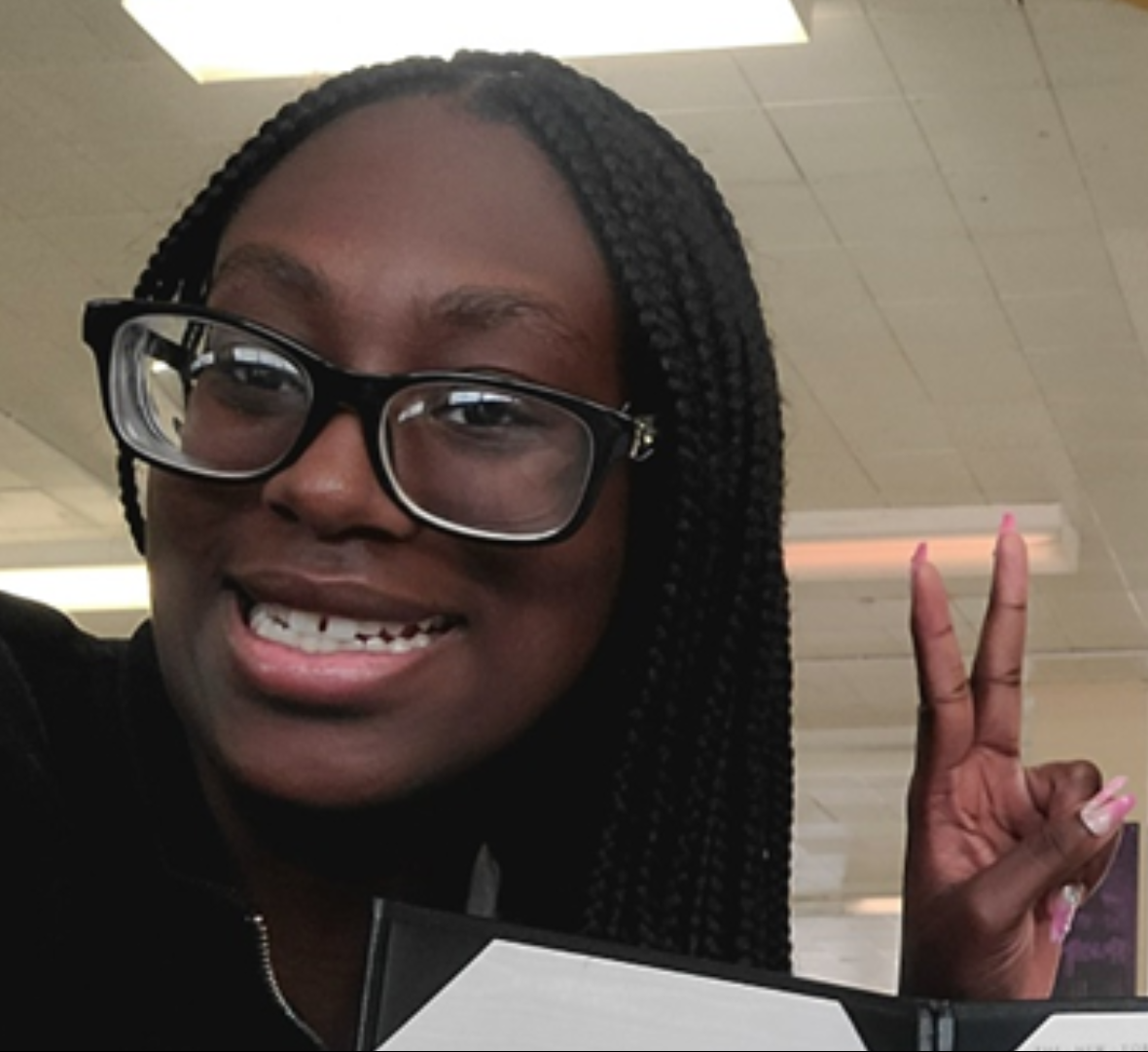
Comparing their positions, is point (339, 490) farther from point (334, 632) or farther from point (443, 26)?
point (443, 26)

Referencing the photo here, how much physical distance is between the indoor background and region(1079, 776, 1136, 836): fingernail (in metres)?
1.77

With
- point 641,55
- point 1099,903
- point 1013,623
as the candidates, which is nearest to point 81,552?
point 1099,903

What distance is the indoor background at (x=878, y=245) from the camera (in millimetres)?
4883

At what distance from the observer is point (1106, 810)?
108 centimetres

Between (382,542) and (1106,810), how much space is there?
374mm

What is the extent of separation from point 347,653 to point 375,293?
0.48 ft

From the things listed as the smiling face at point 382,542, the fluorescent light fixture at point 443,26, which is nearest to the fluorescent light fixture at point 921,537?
the fluorescent light fixture at point 443,26

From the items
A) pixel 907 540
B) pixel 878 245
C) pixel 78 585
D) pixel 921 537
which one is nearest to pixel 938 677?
pixel 878 245

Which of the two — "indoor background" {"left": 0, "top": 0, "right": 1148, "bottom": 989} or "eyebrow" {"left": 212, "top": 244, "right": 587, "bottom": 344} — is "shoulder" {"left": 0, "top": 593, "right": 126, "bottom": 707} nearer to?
"eyebrow" {"left": 212, "top": 244, "right": 587, "bottom": 344}

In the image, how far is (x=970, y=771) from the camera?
1.10 metres

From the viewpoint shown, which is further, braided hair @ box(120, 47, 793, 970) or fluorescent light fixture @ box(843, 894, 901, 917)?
fluorescent light fixture @ box(843, 894, 901, 917)

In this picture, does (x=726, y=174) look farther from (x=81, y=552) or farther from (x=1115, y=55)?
(x=81, y=552)

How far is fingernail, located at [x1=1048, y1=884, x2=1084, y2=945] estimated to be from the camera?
42.5 inches

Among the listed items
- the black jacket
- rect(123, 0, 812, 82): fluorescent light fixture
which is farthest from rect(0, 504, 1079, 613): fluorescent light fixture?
the black jacket
